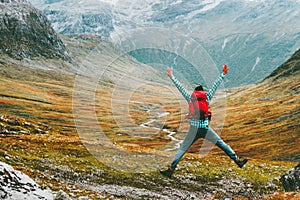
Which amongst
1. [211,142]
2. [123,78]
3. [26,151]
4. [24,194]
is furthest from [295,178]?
[26,151]

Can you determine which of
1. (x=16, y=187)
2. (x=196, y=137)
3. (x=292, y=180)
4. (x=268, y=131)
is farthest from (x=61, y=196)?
(x=268, y=131)

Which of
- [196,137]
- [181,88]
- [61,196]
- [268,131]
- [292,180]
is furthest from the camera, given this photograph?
[268,131]

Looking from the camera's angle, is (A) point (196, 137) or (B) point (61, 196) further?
(B) point (61, 196)

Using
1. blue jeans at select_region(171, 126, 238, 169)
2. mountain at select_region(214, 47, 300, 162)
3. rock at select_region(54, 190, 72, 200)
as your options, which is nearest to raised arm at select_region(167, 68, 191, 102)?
blue jeans at select_region(171, 126, 238, 169)

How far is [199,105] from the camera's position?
17.2 meters

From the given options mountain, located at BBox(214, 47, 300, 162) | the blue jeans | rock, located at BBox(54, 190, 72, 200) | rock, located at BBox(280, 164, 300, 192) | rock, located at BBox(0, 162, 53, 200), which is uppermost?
the blue jeans

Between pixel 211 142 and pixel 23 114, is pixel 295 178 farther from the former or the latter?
pixel 23 114

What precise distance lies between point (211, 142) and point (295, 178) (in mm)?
12398

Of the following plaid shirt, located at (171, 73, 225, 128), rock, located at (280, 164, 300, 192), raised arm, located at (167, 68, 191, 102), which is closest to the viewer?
plaid shirt, located at (171, 73, 225, 128)

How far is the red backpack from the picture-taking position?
56.1ft

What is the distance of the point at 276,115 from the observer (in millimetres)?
144000

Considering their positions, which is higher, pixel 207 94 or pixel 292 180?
pixel 207 94

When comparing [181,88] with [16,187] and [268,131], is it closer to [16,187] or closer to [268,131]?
[16,187]

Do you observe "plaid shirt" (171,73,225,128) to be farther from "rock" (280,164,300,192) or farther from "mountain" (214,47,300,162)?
"mountain" (214,47,300,162)
